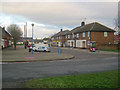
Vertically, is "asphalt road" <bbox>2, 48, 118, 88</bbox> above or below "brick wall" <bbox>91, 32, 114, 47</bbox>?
below

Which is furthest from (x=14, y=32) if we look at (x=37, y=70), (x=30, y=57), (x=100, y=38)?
(x=37, y=70)

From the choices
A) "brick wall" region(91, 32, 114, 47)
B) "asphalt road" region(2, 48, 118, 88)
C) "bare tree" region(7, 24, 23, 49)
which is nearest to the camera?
"asphalt road" region(2, 48, 118, 88)

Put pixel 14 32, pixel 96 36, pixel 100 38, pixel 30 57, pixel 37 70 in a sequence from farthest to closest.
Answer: pixel 100 38
pixel 96 36
pixel 14 32
pixel 30 57
pixel 37 70

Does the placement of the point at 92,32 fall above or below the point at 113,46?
above

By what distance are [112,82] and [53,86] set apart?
2.69 meters

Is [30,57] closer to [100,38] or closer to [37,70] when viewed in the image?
[37,70]

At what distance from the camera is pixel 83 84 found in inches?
218

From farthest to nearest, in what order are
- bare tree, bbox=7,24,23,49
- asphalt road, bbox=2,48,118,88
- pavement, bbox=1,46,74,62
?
bare tree, bbox=7,24,23,49 < pavement, bbox=1,46,74,62 < asphalt road, bbox=2,48,118,88

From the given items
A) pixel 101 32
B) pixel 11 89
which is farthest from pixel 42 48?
pixel 11 89

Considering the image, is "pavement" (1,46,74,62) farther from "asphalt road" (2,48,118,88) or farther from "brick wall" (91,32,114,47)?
"brick wall" (91,32,114,47)

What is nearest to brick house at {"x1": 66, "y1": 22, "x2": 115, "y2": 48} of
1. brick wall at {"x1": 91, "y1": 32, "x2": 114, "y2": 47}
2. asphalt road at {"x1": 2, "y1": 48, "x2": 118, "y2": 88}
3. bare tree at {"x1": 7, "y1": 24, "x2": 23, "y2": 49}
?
brick wall at {"x1": 91, "y1": 32, "x2": 114, "y2": 47}

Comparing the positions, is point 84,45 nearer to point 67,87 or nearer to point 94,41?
point 94,41

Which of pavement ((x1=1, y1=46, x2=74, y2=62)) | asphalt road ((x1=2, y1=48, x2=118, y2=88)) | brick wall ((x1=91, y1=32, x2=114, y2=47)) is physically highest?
brick wall ((x1=91, y1=32, x2=114, y2=47))

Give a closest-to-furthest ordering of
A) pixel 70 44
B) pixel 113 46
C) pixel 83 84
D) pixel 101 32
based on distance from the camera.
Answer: pixel 83 84, pixel 113 46, pixel 101 32, pixel 70 44
